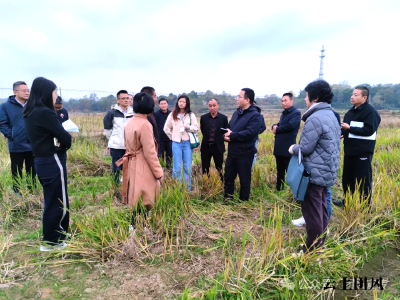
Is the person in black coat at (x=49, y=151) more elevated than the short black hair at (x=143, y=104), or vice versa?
the short black hair at (x=143, y=104)

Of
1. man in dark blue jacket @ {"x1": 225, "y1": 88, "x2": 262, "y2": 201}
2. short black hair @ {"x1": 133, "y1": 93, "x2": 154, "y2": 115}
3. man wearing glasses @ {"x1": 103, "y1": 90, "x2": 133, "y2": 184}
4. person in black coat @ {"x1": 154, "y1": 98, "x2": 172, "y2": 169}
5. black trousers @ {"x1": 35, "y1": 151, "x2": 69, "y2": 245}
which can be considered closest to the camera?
black trousers @ {"x1": 35, "y1": 151, "x2": 69, "y2": 245}

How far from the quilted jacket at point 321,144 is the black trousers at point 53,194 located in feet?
7.87

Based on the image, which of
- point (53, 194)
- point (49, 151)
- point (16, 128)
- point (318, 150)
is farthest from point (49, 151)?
point (318, 150)

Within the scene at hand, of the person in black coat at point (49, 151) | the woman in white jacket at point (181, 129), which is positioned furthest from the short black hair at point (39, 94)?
the woman in white jacket at point (181, 129)

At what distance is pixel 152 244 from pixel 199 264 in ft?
1.84

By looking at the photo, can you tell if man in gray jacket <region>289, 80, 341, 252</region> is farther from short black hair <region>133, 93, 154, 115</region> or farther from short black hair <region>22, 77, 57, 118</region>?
short black hair <region>22, 77, 57, 118</region>

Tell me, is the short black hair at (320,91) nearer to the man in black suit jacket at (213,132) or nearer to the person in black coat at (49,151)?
the man in black suit jacket at (213,132)

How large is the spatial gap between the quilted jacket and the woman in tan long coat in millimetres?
1509

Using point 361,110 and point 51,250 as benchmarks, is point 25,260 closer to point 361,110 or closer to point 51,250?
point 51,250

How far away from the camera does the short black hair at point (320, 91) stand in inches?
97.4

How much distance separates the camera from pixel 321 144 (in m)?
2.45

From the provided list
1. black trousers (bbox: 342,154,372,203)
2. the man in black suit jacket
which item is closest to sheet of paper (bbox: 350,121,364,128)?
black trousers (bbox: 342,154,372,203)

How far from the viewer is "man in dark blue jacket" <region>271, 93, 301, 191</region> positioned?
439cm

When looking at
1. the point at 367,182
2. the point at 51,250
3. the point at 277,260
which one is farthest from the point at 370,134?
the point at 51,250
